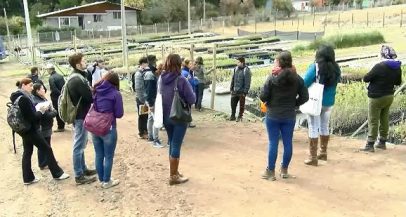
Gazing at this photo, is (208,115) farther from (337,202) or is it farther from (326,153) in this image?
(337,202)

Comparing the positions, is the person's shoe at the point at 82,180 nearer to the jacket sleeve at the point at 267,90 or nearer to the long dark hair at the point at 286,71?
the jacket sleeve at the point at 267,90

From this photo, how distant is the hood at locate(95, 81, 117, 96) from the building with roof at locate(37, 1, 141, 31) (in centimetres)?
4885

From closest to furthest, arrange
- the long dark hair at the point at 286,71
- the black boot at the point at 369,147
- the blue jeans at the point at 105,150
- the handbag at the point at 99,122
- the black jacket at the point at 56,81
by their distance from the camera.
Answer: the long dark hair at the point at 286,71 < the handbag at the point at 99,122 < the blue jeans at the point at 105,150 < the black boot at the point at 369,147 < the black jacket at the point at 56,81

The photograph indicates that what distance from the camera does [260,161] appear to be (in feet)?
23.3

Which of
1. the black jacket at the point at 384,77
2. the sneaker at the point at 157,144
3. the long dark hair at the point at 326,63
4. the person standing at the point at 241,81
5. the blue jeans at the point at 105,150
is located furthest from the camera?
the person standing at the point at 241,81

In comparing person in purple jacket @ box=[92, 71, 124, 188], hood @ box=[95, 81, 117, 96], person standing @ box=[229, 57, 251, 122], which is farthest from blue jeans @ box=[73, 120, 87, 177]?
person standing @ box=[229, 57, 251, 122]

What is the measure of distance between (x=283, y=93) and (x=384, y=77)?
7.22ft

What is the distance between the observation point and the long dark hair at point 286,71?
554 centimetres

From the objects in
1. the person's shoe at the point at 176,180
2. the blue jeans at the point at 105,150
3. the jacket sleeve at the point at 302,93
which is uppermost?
the jacket sleeve at the point at 302,93

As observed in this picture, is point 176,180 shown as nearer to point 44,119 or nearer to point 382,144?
point 44,119

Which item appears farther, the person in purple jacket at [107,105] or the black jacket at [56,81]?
the black jacket at [56,81]

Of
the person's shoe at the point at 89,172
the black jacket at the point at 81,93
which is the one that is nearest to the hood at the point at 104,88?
the black jacket at the point at 81,93

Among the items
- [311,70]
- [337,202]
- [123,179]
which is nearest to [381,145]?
[311,70]

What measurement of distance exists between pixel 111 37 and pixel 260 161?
44.8 m
